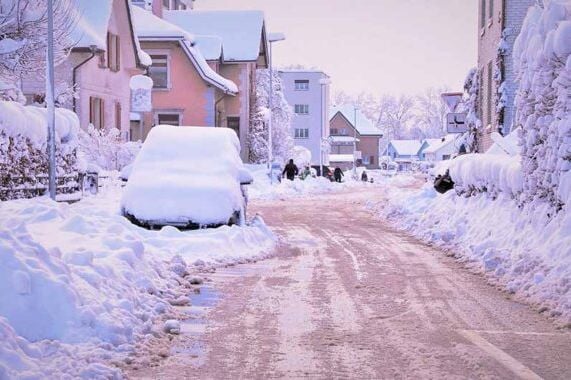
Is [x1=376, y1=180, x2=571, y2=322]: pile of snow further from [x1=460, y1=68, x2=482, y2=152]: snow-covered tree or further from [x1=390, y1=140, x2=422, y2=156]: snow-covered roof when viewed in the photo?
[x1=390, y1=140, x2=422, y2=156]: snow-covered roof

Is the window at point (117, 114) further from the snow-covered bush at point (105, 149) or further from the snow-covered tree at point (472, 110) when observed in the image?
the snow-covered tree at point (472, 110)

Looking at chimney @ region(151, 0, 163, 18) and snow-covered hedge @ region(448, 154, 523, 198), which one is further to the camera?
chimney @ region(151, 0, 163, 18)

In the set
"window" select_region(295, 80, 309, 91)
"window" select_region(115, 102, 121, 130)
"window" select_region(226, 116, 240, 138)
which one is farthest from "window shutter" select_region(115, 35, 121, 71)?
"window" select_region(295, 80, 309, 91)

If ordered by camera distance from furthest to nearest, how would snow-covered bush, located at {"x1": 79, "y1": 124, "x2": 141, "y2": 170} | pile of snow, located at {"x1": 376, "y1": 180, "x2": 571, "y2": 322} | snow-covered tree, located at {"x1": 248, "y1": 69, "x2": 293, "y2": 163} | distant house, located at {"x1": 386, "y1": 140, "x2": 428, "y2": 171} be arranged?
1. distant house, located at {"x1": 386, "y1": 140, "x2": 428, "y2": 171}
2. snow-covered tree, located at {"x1": 248, "y1": 69, "x2": 293, "y2": 163}
3. snow-covered bush, located at {"x1": 79, "y1": 124, "x2": 141, "y2": 170}
4. pile of snow, located at {"x1": 376, "y1": 180, "x2": 571, "y2": 322}

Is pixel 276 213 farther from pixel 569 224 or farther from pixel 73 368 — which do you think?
pixel 73 368

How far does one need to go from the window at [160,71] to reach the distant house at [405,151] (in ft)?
348

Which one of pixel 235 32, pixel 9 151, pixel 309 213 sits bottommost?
pixel 309 213

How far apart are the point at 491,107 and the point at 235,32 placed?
2673cm

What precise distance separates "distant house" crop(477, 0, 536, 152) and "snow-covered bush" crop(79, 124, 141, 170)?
1276 cm

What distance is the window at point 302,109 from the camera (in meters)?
87.8

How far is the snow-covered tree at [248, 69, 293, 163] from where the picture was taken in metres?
47.2

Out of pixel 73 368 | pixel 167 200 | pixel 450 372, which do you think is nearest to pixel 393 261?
pixel 167 200

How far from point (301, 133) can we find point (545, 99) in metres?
75.5

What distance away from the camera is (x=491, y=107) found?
951 inches
